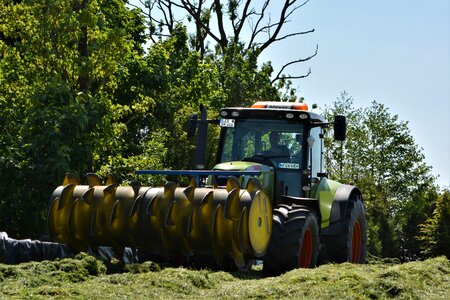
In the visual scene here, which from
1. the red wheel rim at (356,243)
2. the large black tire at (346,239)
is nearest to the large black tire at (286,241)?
the large black tire at (346,239)

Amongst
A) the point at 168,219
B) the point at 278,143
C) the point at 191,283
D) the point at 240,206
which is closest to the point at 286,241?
the point at 240,206

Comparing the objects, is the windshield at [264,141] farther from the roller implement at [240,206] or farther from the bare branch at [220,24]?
the bare branch at [220,24]

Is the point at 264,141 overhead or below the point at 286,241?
overhead

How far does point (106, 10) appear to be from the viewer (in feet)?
98.0

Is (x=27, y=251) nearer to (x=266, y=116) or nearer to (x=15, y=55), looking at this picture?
(x=266, y=116)

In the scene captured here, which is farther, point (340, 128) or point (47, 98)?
point (47, 98)

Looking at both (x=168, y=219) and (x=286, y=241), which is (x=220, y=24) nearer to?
(x=286, y=241)

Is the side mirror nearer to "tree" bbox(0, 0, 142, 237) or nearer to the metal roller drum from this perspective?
the metal roller drum

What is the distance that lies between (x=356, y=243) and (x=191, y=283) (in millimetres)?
6919

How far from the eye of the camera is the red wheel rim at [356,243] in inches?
741

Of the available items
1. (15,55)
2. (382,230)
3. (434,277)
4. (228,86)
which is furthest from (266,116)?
(382,230)

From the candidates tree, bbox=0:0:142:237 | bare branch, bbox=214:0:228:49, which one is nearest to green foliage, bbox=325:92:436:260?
bare branch, bbox=214:0:228:49

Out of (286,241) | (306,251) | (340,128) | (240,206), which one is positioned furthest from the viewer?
(340,128)

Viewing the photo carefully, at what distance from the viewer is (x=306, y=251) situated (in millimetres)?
15977
